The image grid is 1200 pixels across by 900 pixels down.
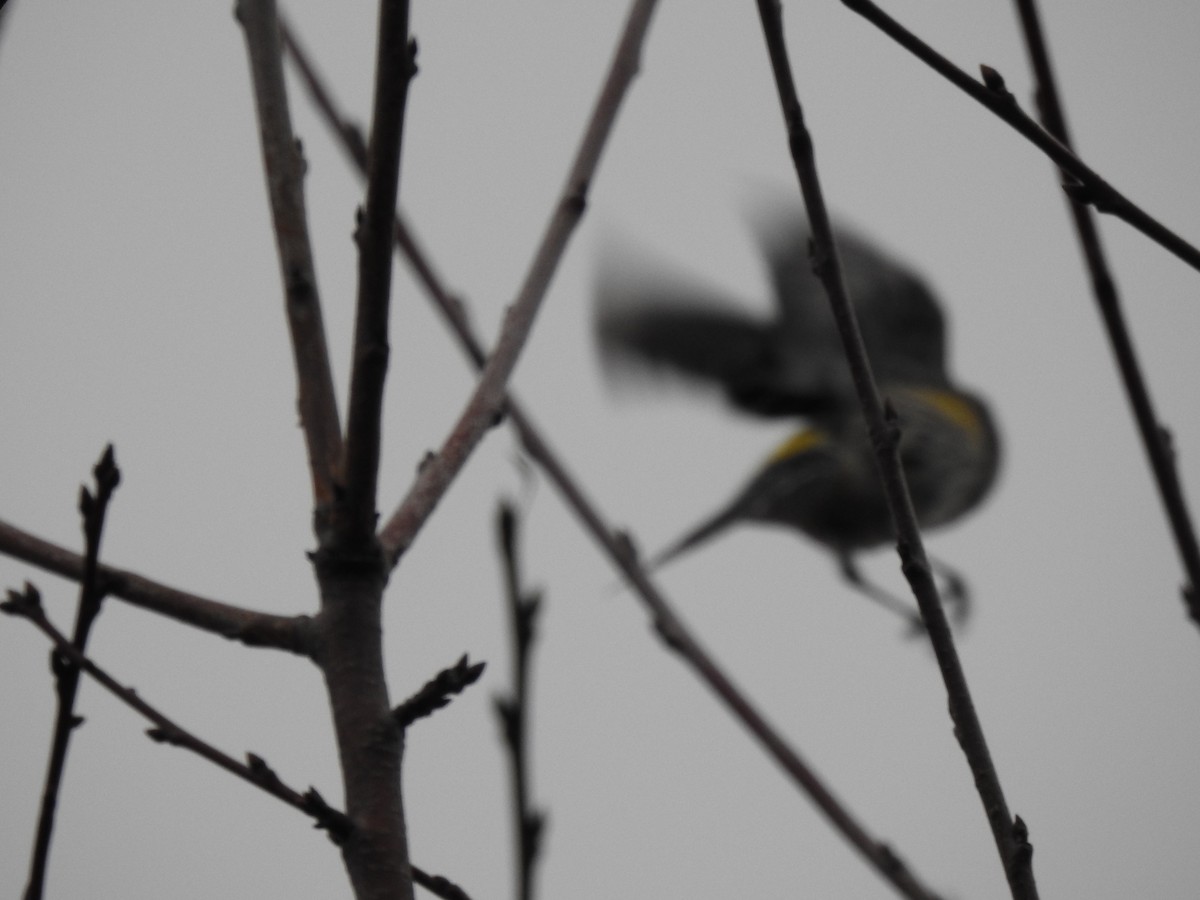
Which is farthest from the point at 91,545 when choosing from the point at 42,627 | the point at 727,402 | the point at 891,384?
the point at 891,384

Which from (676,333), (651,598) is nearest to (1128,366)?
(651,598)

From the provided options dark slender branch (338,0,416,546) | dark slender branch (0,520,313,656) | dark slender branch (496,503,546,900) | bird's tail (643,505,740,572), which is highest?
bird's tail (643,505,740,572)

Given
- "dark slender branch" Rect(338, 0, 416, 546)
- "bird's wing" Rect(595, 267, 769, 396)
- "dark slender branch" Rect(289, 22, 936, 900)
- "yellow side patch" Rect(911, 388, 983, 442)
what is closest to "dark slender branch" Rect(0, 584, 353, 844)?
"dark slender branch" Rect(338, 0, 416, 546)

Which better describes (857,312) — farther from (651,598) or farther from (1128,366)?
(1128,366)

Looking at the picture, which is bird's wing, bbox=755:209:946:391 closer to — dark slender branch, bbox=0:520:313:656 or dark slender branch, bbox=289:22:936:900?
dark slender branch, bbox=289:22:936:900

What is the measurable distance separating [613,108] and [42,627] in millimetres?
897

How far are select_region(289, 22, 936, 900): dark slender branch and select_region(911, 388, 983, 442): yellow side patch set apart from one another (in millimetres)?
3273

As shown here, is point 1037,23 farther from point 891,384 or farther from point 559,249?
point 891,384

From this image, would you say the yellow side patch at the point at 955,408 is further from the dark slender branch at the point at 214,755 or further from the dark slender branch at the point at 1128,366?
the dark slender branch at the point at 214,755

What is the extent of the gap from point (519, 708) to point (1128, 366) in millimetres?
796

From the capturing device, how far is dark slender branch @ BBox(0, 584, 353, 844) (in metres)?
0.96

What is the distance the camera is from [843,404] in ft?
15.5

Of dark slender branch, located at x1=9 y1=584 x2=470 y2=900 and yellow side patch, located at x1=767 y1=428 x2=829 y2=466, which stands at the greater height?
yellow side patch, located at x1=767 y1=428 x2=829 y2=466

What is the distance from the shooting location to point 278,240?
1.24 m
